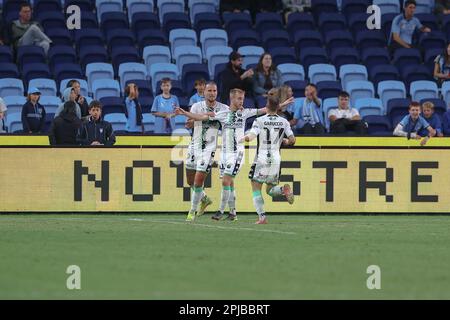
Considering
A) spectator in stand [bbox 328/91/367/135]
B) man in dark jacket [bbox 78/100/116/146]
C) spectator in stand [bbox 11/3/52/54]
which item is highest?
spectator in stand [bbox 11/3/52/54]

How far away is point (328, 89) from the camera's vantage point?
26000mm

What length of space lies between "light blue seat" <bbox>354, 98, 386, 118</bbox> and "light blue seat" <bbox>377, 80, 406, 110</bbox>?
2.09ft

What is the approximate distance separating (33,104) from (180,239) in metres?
7.72

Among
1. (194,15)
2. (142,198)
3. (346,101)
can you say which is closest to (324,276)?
(142,198)

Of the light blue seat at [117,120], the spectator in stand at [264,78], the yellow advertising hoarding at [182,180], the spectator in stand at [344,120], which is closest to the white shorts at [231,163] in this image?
the yellow advertising hoarding at [182,180]

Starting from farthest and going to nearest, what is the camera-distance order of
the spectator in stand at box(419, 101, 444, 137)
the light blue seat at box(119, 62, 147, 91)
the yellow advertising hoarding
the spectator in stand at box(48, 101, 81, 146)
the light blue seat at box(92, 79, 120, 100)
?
the light blue seat at box(119, 62, 147, 91) → the light blue seat at box(92, 79, 120, 100) → the spectator in stand at box(419, 101, 444, 137) → the spectator in stand at box(48, 101, 81, 146) → the yellow advertising hoarding

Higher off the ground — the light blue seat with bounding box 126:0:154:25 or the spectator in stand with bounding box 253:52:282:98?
the light blue seat with bounding box 126:0:154:25

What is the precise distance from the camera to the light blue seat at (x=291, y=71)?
2636cm

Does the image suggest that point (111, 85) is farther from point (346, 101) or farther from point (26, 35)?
point (346, 101)

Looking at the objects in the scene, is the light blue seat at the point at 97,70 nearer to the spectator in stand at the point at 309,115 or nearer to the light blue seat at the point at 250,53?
the light blue seat at the point at 250,53

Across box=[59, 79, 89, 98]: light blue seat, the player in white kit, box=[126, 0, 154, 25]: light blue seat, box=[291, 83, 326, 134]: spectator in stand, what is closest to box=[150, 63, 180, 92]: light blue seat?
box=[59, 79, 89, 98]: light blue seat

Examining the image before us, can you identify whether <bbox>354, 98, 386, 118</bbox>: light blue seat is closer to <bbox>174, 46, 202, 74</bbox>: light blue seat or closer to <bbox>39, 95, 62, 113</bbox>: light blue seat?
<bbox>174, 46, 202, 74</bbox>: light blue seat

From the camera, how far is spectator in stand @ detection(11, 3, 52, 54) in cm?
2573

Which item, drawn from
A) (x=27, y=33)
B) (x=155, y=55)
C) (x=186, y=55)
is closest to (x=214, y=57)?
(x=186, y=55)
